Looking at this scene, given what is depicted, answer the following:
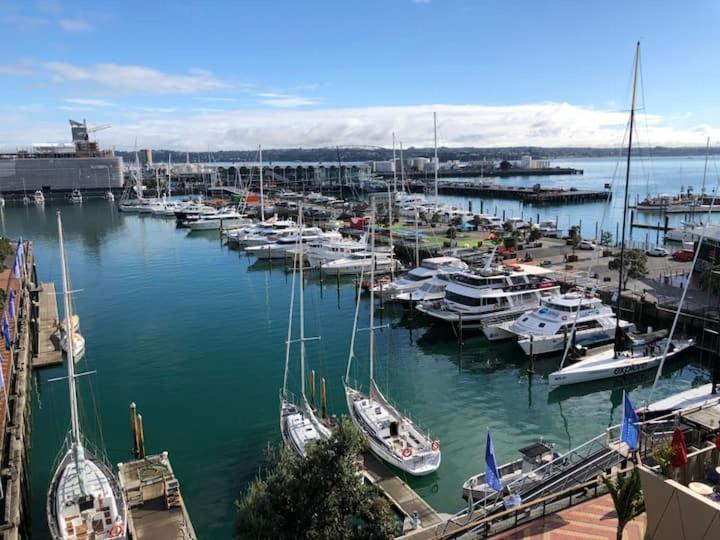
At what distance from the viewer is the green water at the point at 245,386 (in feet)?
88.6

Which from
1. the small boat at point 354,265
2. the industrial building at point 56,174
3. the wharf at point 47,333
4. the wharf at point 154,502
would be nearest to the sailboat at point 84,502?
the wharf at point 154,502

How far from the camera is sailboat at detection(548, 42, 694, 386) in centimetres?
3472

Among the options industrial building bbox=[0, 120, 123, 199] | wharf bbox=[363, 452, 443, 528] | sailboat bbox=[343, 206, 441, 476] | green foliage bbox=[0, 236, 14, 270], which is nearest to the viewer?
wharf bbox=[363, 452, 443, 528]

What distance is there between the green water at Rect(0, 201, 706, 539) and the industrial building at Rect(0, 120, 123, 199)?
147 metres

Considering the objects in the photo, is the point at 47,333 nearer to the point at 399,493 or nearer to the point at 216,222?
the point at 399,493

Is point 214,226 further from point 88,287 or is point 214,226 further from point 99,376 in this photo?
point 99,376

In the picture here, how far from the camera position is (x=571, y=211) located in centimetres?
13512

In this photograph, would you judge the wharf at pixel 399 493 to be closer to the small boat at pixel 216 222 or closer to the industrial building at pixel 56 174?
the small boat at pixel 216 222

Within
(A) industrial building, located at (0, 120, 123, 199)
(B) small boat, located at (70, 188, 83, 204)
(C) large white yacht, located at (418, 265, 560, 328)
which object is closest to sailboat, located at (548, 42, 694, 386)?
(C) large white yacht, located at (418, 265, 560, 328)

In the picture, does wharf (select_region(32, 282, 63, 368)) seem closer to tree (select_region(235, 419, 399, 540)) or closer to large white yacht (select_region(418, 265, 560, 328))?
large white yacht (select_region(418, 265, 560, 328))

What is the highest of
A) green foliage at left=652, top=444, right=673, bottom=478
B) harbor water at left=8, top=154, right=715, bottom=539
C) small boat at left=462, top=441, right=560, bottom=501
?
green foliage at left=652, top=444, right=673, bottom=478

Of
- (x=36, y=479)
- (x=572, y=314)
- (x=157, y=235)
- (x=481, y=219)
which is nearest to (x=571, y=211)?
(x=481, y=219)

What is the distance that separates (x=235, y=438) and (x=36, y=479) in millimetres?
8871

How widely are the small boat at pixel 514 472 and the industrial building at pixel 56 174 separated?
190 metres
